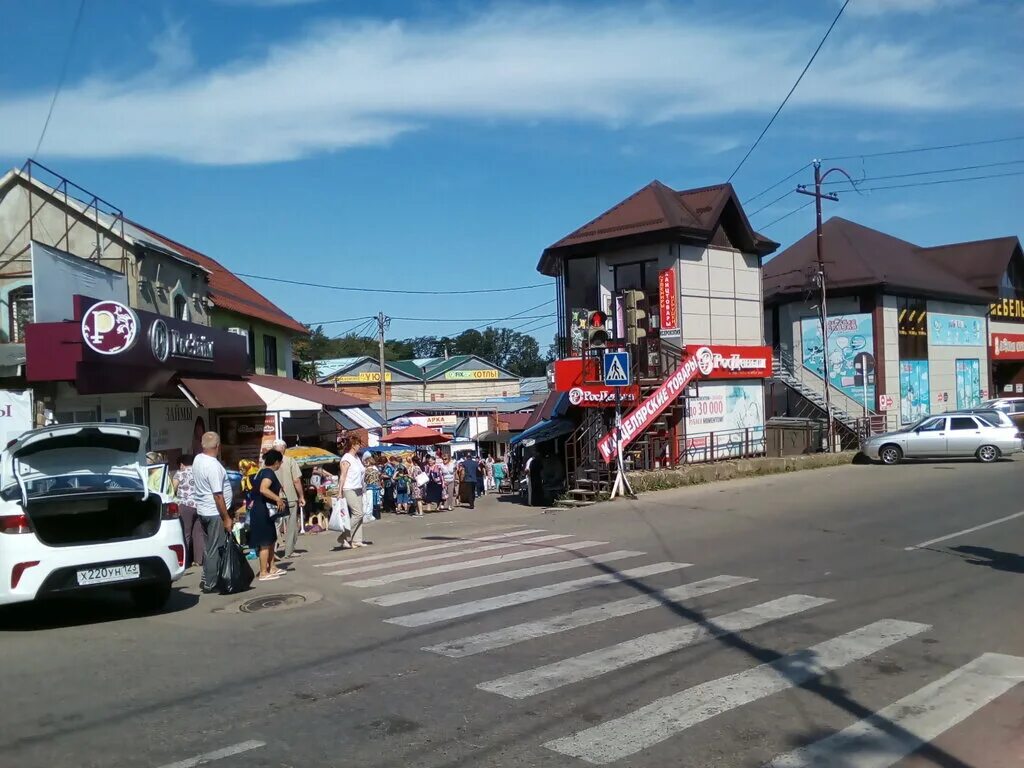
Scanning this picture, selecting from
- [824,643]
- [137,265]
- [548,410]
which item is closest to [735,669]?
[824,643]

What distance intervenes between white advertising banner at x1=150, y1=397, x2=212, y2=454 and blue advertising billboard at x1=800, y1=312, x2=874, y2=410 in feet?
86.3

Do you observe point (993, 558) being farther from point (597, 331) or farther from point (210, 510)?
point (597, 331)

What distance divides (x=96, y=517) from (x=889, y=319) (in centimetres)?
3603

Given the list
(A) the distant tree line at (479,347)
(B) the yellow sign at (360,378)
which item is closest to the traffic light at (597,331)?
(B) the yellow sign at (360,378)

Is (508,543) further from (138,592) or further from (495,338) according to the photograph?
(495,338)

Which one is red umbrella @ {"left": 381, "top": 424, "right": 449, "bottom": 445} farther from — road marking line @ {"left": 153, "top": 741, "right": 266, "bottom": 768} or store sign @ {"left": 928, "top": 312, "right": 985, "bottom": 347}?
store sign @ {"left": 928, "top": 312, "right": 985, "bottom": 347}

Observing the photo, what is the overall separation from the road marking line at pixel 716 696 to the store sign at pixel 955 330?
37.3 metres

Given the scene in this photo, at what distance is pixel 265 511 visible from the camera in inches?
439

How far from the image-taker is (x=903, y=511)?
1600cm

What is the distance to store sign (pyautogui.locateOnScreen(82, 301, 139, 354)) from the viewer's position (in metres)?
16.3

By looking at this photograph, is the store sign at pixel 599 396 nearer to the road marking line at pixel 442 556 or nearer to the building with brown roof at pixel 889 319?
the road marking line at pixel 442 556

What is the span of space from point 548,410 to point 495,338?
105 m

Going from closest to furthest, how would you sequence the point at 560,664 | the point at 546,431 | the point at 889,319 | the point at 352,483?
1. the point at 560,664
2. the point at 352,483
3. the point at 546,431
4. the point at 889,319

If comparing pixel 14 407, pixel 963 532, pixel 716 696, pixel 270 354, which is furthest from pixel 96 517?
pixel 270 354
